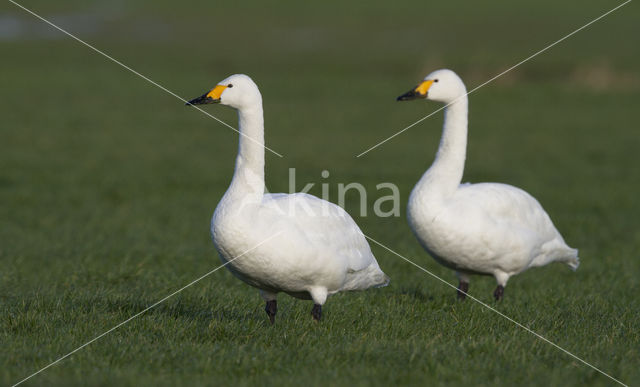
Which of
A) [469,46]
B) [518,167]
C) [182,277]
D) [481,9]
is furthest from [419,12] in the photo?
[182,277]

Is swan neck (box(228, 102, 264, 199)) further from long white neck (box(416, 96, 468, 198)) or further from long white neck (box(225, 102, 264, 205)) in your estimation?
long white neck (box(416, 96, 468, 198))

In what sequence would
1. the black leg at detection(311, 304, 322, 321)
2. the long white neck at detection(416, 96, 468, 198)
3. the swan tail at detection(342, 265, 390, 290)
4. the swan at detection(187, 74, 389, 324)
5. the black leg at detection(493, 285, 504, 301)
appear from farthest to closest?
the black leg at detection(493, 285, 504, 301) → the long white neck at detection(416, 96, 468, 198) → the swan tail at detection(342, 265, 390, 290) → the black leg at detection(311, 304, 322, 321) → the swan at detection(187, 74, 389, 324)

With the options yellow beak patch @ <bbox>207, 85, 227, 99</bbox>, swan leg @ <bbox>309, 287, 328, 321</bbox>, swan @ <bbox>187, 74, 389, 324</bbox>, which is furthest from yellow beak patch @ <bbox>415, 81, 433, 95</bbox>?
swan leg @ <bbox>309, 287, 328, 321</bbox>

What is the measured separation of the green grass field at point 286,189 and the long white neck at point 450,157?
3.79 ft

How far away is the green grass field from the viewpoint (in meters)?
5.79

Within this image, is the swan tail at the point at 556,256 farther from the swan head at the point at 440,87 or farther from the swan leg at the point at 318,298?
the swan leg at the point at 318,298

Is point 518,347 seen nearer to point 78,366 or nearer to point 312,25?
point 78,366

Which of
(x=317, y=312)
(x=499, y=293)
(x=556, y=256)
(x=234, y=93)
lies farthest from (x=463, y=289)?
(x=234, y=93)

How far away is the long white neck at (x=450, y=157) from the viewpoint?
8016mm

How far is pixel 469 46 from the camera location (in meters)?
49.7

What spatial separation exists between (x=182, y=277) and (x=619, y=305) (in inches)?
182

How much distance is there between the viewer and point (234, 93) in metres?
6.61

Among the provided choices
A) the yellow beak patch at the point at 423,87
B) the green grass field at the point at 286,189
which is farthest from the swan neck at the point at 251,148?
the yellow beak patch at the point at 423,87

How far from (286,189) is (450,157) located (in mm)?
8915
